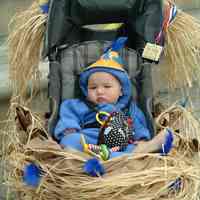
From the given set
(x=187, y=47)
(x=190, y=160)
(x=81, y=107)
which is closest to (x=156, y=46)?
(x=187, y=47)

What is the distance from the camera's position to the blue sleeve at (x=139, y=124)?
3865 millimetres

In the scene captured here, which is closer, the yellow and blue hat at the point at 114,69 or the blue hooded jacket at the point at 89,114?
the blue hooded jacket at the point at 89,114

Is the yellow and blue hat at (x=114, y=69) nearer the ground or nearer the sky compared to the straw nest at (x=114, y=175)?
nearer the sky

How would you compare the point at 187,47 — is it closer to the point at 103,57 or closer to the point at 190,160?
the point at 103,57

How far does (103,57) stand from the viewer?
13.5 feet

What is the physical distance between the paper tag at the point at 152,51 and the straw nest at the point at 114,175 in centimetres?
64

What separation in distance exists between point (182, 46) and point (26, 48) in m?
0.89

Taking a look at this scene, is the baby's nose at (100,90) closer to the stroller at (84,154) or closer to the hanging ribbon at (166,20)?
the stroller at (84,154)

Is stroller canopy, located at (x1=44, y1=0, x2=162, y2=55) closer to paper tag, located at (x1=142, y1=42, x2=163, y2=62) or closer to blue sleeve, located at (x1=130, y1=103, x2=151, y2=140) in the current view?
paper tag, located at (x1=142, y1=42, x2=163, y2=62)

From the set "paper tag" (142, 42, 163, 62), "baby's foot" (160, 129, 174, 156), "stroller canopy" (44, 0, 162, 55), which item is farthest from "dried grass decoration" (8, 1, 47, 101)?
"baby's foot" (160, 129, 174, 156)

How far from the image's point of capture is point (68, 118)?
3941 mm

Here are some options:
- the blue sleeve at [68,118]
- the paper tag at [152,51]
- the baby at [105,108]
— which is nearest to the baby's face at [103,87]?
the baby at [105,108]

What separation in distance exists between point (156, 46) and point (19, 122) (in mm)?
867

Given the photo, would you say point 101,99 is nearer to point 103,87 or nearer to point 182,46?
point 103,87
